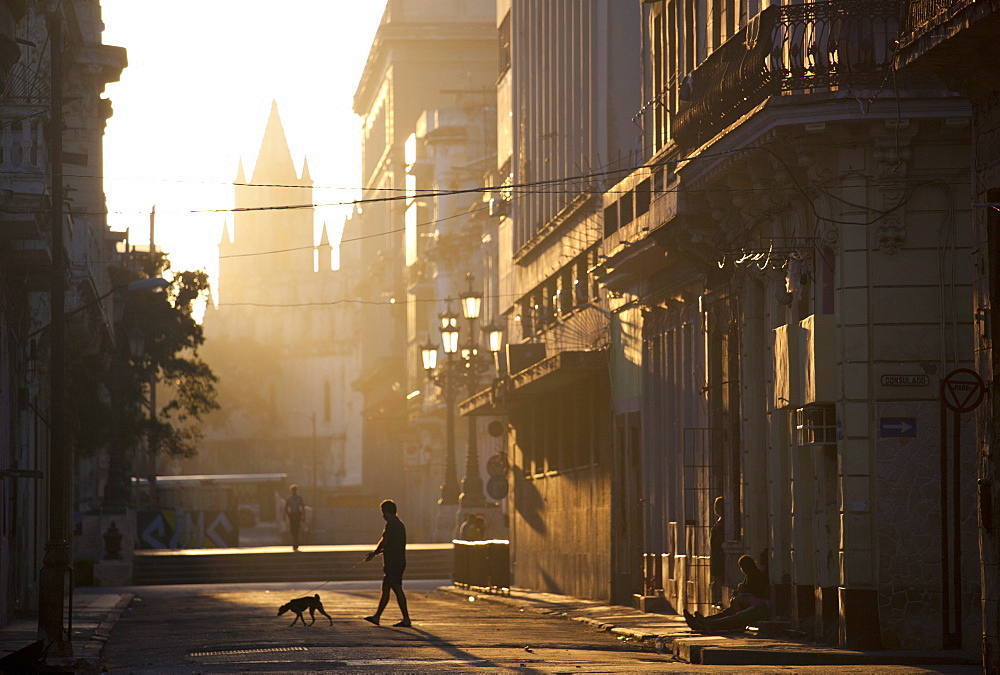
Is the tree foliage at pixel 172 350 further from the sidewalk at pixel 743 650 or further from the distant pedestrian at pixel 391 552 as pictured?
the sidewalk at pixel 743 650

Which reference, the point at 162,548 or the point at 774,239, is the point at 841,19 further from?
the point at 162,548

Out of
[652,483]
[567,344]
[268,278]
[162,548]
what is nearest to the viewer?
[652,483]

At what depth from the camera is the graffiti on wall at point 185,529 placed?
57125mm

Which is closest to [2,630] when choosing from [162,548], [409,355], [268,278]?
[162,548]

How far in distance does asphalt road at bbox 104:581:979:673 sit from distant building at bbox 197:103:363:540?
299ft

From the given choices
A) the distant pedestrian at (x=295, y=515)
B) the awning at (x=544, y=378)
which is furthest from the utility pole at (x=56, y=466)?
the distant pedestrian at (x=295, y=515)

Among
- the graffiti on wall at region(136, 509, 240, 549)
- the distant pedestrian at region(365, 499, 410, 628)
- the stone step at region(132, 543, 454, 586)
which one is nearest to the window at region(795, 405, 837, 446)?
the distant pedestrian at region(365, 499, 410, 628)

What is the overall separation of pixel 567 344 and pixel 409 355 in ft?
133

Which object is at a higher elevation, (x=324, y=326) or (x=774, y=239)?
(x=324, y=326)

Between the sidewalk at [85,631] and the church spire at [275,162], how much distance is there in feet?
458

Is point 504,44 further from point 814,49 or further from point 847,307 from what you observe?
point 847,307

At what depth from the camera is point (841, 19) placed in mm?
18625

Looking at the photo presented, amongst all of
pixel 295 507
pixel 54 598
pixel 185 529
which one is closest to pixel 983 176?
pixel 54 598

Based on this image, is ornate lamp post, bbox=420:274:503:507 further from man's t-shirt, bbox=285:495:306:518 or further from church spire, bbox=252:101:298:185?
church spire, bbox=252:101:298:185
